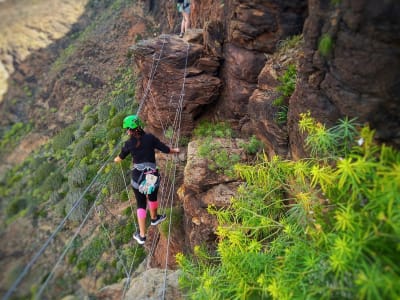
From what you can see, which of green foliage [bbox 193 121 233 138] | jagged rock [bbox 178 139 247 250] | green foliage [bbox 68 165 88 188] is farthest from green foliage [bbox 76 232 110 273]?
jagged rock [bbox 178 139 247 250]

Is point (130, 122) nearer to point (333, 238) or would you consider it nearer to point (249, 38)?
point (333, 238)

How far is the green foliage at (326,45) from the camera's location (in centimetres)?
432

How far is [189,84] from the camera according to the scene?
9.68 meters

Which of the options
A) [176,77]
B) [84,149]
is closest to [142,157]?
[176,77]

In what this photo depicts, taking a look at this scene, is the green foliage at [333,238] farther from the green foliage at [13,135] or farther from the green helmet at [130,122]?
the green foliage at [13,135]

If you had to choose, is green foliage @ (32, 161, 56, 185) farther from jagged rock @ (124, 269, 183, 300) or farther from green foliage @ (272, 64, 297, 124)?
green foliage @ (272, 64, 297, 124)

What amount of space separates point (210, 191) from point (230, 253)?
3.27 m

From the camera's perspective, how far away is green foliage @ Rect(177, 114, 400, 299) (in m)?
2.82

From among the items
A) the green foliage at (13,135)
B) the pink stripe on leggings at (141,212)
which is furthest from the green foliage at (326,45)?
the green foliage at (13,135)

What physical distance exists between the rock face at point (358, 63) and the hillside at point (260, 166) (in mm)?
15

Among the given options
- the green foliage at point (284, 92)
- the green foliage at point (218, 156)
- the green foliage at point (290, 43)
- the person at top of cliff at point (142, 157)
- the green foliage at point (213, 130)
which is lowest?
the green foliage at point (213, 130)

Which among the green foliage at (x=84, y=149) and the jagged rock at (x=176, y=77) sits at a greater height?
the jagged rock at (x=176, y=77)

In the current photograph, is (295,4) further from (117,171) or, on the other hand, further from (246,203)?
(117,171)

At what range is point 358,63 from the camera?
3957mm
